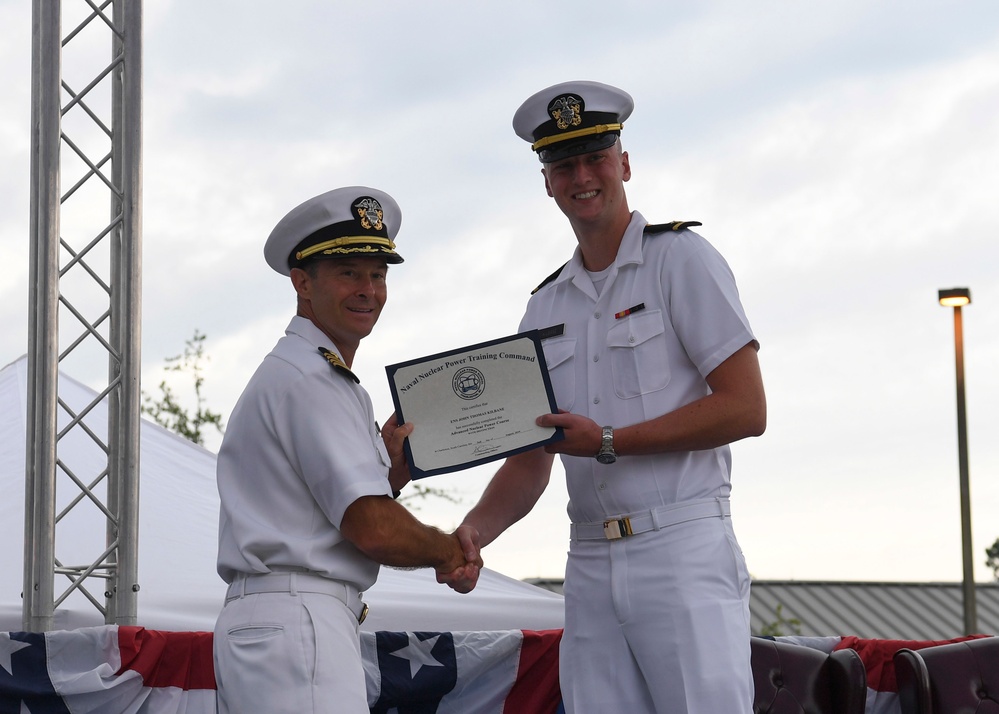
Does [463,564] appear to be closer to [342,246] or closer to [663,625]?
[663,625]

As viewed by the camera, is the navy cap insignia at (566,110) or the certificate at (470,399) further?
the navy cap insignia at (566,110)

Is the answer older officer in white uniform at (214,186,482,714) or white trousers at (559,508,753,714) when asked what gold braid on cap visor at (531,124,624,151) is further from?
white trousers at (559,508,753,714)

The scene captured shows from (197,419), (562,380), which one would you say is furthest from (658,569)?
(197,419)

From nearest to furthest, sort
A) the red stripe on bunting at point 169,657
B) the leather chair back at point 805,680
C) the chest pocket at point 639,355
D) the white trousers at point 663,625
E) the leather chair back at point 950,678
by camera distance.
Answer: the white trousers at point 663,625 < the chest pocket at point 639,355 < the red stripe on bunting at point 169,657 < the leather chair back at point 805,680 < the leather chair back at point 950,678

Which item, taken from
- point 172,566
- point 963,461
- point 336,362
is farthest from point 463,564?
point 963,461

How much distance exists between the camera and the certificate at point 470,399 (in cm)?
295

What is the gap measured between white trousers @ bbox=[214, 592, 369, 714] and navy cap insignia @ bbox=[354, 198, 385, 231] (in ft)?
3.06

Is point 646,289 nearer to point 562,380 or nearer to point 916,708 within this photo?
point 562,380

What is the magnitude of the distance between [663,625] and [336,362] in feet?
3.20

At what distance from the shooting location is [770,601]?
1983cm

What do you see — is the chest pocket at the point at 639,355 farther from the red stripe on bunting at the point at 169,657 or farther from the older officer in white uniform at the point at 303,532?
the red stripe on bunting at the point at 169,657

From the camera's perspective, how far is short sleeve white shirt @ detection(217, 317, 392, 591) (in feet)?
8.57

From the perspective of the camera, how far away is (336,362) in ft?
9.03

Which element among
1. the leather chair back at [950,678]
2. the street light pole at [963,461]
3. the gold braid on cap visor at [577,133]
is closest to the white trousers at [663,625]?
the gold braid on cap visor at [577,133]
